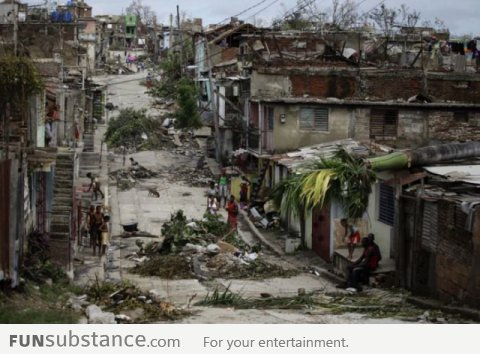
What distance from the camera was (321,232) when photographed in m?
12.9

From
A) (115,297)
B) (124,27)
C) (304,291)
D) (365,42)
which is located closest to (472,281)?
(304,291)

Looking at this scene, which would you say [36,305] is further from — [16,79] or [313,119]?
[313,119]

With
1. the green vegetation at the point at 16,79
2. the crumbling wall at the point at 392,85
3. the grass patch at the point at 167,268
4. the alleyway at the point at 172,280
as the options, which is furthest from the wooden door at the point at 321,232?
the crumbling wall at the point at 392,85

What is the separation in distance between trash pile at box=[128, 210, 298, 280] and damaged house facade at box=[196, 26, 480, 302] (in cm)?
154

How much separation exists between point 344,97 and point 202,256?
6.86 m

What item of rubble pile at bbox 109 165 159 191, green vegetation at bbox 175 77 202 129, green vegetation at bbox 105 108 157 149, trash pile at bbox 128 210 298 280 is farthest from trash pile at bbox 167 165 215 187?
trash pile at bbox 128 210 298 280

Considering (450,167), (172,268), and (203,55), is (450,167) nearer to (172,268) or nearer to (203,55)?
(172,268)

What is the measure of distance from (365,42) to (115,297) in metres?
13.3

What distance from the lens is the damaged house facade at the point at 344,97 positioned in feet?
54.4

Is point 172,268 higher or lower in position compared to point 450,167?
lower

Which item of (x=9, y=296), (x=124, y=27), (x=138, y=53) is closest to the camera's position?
(x=9, y=296)

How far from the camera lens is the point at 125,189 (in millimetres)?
17672

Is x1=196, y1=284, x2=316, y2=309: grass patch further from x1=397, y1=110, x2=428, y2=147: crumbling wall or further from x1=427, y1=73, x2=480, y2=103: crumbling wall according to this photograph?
x1=427, y1=73, x2=480, y2=103: crumbling wall

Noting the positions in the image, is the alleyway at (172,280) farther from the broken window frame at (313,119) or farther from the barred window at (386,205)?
the broken window frame at (313,119)
